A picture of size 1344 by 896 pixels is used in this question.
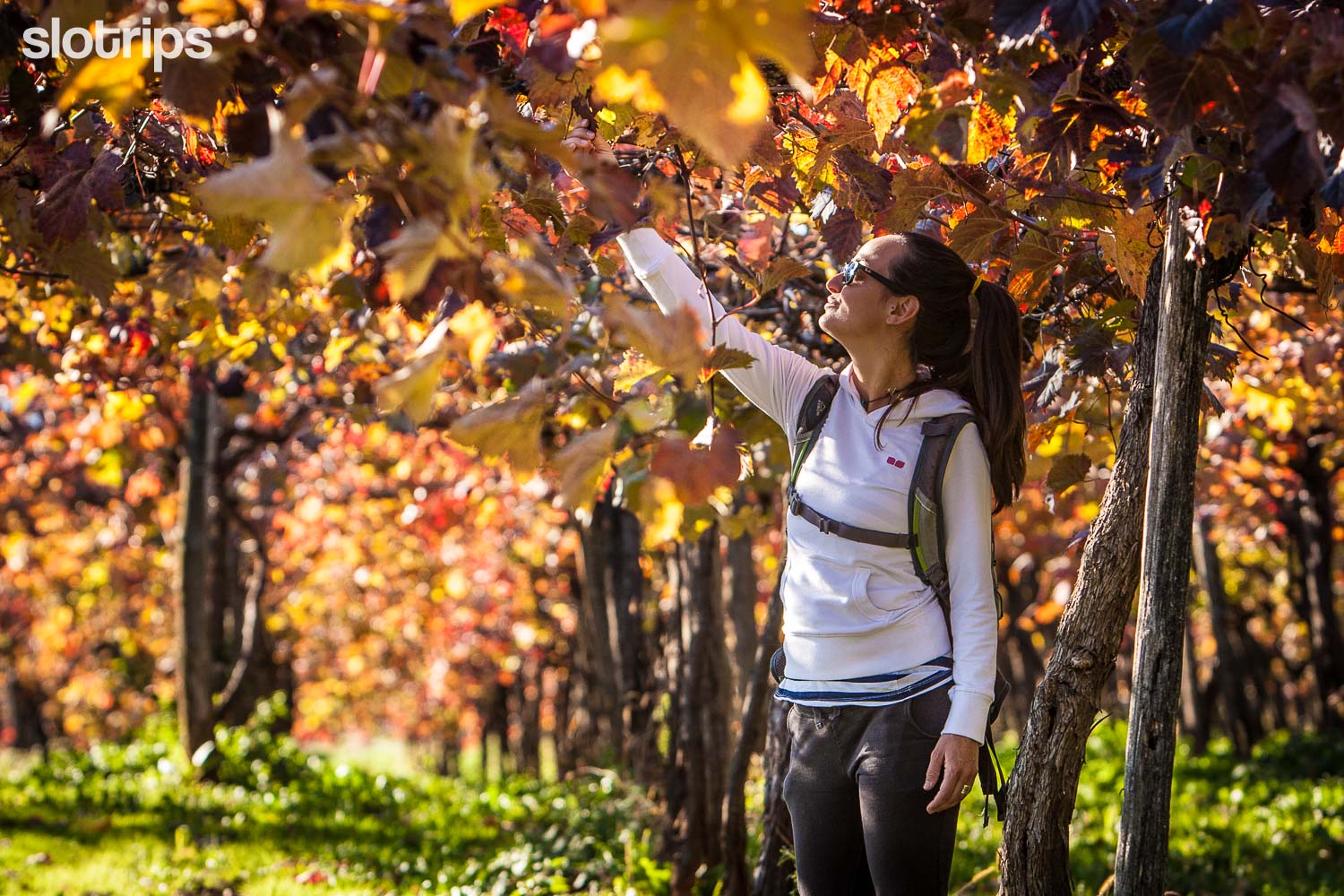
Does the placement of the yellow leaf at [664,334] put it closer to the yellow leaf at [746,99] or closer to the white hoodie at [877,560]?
the yellow leaf at [746,99]

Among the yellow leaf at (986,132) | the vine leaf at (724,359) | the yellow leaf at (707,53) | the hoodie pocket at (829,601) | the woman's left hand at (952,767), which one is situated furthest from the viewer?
the hoodie pocket at (829,601)

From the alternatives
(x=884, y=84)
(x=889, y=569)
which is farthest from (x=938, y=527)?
(x=884, y=84)

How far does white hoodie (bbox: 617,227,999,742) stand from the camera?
235 cm

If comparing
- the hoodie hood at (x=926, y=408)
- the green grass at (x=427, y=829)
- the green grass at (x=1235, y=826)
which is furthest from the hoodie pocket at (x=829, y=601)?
the green grass at (x=1235, y=826)

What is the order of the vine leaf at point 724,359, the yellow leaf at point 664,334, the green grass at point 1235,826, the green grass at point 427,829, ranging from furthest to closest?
the green grass at point 1235,826 → the green grass at point 427,829 → the vine leaf at point 724,359 → the yellow leaf at point 664,334

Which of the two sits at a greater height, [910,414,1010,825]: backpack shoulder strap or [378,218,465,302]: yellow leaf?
[378,218,465,302]: yellow leaf

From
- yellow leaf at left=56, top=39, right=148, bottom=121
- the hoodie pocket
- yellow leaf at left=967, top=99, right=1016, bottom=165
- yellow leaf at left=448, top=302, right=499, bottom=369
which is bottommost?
the hoodie pocket

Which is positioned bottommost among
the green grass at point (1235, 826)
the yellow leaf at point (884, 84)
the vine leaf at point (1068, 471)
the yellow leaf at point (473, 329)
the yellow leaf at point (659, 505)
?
the green grass at point (1235, 826)

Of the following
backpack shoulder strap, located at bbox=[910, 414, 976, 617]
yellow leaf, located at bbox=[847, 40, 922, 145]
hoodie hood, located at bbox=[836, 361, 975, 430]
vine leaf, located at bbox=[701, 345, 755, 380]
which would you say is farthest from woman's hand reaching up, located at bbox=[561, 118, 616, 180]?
backpack shoulder strap, located at bbox=[910, 414, 976, 617]

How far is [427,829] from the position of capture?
7414mm

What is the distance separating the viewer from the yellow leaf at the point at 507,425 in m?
1.54

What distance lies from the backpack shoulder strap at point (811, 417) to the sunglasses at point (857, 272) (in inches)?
10.0

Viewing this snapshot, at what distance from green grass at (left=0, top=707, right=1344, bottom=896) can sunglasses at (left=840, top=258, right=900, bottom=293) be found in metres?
2.52

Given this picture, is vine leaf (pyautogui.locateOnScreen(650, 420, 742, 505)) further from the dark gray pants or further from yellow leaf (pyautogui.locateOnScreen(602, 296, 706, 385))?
the dark gray pants
